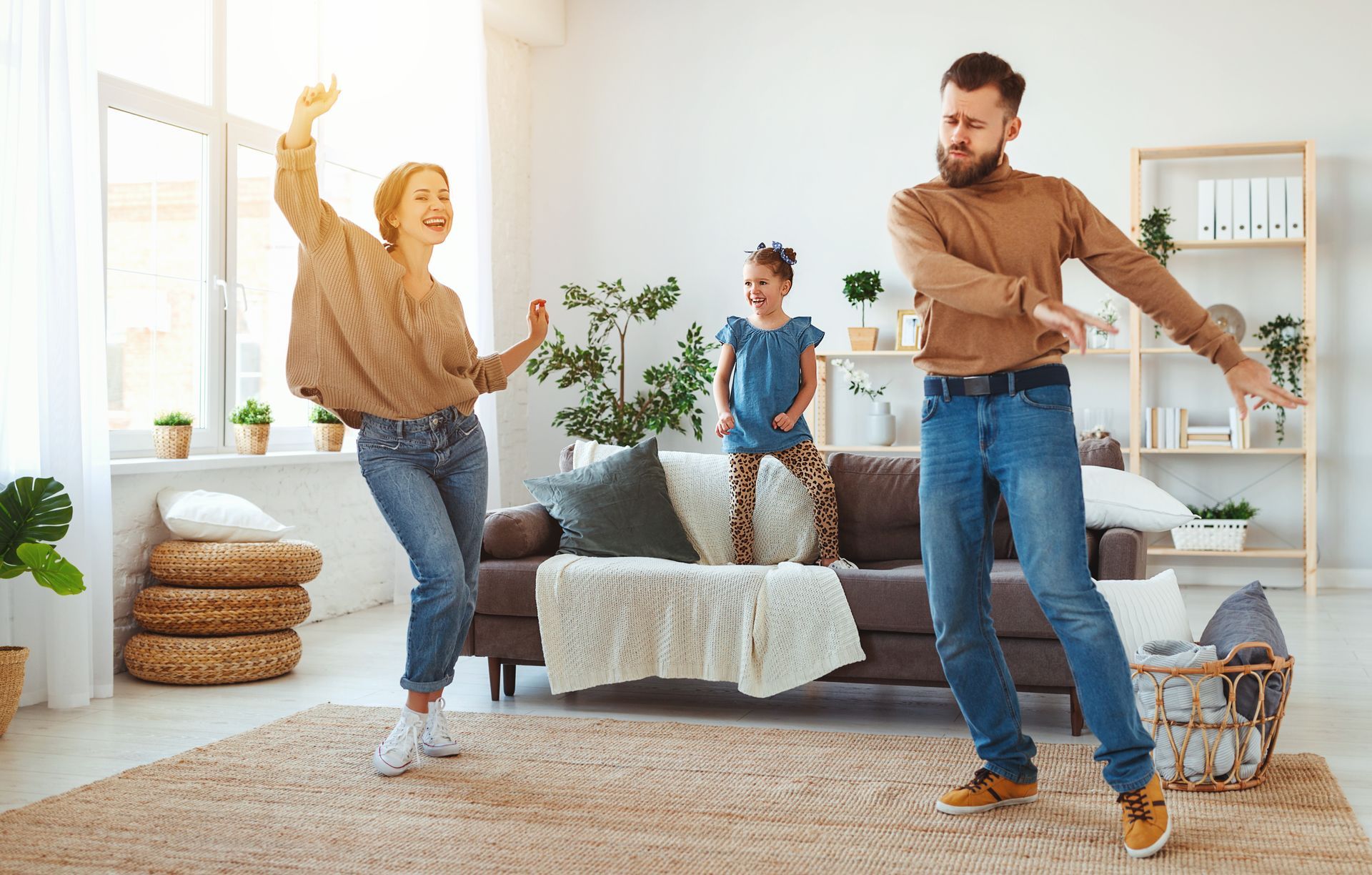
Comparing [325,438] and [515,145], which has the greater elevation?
[515,145]

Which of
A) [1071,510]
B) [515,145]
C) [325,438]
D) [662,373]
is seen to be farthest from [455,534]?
[515,145]

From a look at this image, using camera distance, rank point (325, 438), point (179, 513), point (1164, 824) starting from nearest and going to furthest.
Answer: point (1164, 824) < point (179, 513) < point (325, 438)

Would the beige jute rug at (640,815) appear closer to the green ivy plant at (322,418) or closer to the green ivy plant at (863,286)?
the green ivy plant at (322,418)

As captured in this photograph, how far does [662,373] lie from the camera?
20.3 ft

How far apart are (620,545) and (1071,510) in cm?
162

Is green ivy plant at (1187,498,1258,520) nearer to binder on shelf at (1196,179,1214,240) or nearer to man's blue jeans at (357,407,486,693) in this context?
binder on shelf at (1196,179,1214,240)

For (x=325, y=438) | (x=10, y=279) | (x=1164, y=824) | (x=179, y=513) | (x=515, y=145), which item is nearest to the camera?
(x=1164, y=824)

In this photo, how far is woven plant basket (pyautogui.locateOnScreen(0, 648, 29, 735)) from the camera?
9.91 ft

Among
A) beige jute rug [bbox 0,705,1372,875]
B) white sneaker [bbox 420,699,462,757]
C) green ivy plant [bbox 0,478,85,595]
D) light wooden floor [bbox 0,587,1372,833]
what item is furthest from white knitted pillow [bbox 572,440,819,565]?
green ivy plant [bbox 0,478,85,595]

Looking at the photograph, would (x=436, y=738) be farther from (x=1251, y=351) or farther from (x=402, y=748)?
(x=1251, y=351)

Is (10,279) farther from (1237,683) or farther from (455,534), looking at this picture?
(1237,683)

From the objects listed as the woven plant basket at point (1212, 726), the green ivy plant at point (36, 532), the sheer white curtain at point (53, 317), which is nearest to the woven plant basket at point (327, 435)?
the sheer white curtain at point (53, 317)

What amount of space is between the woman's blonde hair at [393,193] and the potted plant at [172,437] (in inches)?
70.3

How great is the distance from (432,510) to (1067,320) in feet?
4.50
